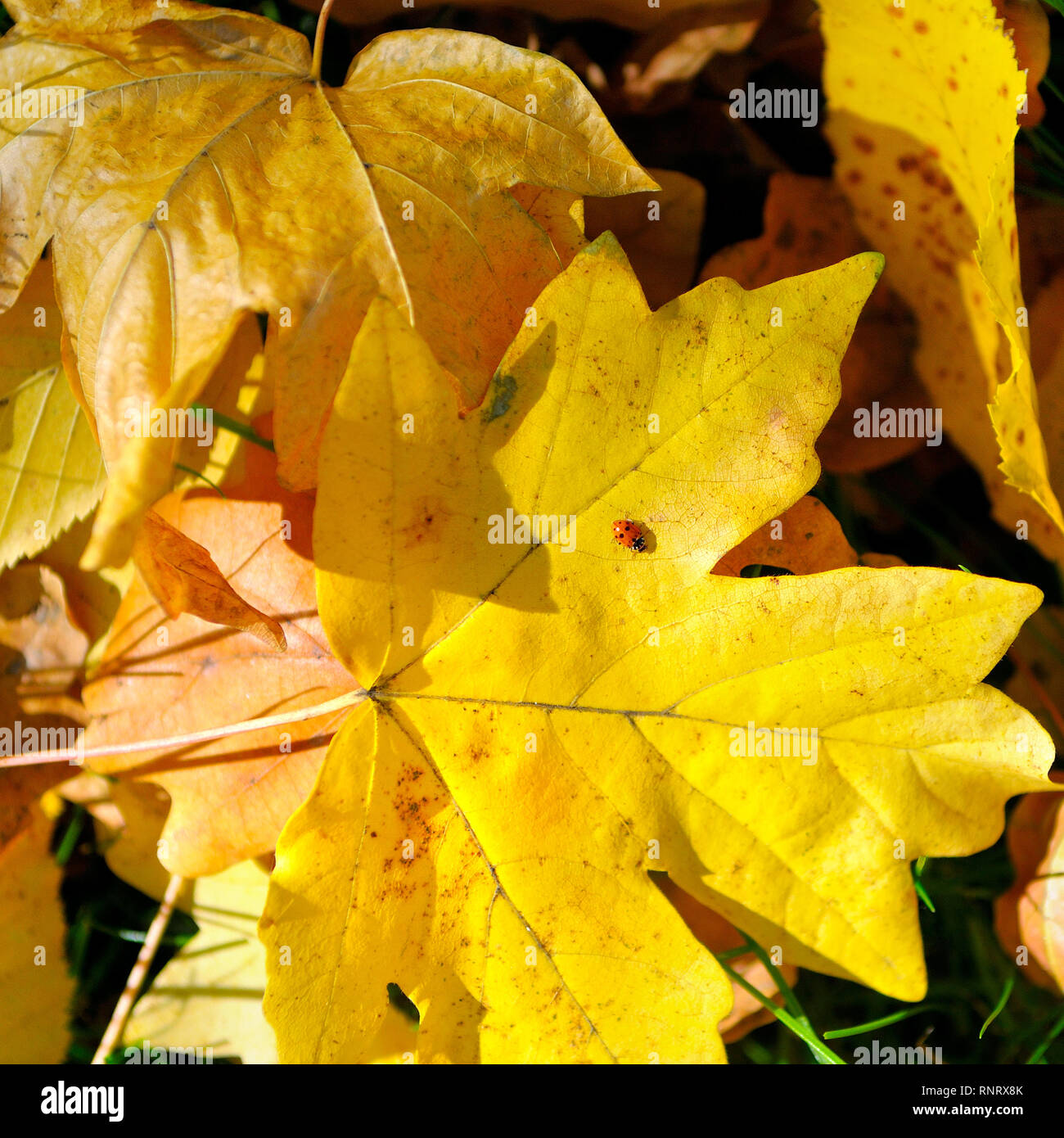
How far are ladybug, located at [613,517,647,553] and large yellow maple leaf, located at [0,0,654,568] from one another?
0.21m

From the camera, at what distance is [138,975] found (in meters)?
1.36

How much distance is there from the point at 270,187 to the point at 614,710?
685mm

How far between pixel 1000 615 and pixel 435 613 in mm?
599

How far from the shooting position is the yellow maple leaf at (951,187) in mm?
1038

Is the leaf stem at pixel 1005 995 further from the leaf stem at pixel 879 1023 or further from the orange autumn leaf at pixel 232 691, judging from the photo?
the orange autumn leaf at pixel 232 691

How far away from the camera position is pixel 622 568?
99cm

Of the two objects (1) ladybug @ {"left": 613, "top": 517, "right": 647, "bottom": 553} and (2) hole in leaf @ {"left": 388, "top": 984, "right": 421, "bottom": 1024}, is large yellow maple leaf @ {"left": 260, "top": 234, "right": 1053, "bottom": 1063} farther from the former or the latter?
(2) hole in leaf @ {"left": 388, "top": 984, "right": 421, "bottom": 1024}

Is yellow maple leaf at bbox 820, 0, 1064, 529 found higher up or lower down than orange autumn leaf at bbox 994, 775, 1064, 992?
higher up

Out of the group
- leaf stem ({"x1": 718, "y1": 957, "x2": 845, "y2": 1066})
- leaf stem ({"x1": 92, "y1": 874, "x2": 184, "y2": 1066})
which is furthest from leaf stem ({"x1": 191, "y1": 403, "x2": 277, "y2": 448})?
leaf stem ({"x1": 718, "y1": 957, "x2": 845, "y2": 1066})

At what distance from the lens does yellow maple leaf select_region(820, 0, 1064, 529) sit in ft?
3.41

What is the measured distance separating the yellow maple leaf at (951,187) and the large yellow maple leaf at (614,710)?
0.83 ft

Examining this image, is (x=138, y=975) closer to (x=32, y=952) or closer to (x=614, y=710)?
(x=32, y=952)

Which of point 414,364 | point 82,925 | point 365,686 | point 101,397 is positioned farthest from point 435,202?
point 82,925

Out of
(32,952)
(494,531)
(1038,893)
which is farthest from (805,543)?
(32,952)
